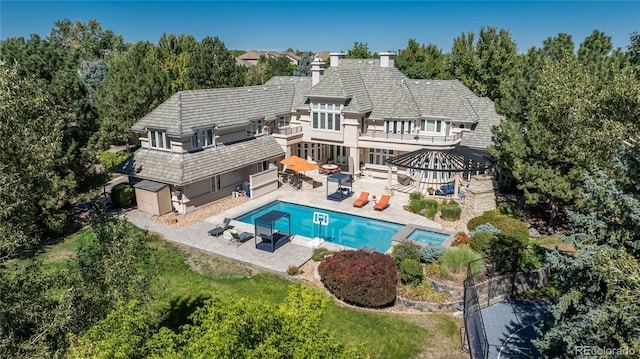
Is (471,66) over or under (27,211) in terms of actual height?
over

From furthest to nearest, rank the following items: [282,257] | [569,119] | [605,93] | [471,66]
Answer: [471,66]
[282,257]
[569,119]
[605,93]

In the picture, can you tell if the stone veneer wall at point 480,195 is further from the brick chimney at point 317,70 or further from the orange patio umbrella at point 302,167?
the brick chimney at point 317,70

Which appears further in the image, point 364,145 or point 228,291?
point 364,145

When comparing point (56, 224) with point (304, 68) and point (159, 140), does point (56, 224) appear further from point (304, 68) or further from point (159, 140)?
point (304, 68)

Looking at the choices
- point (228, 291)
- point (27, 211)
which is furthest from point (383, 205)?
point (27, 211)

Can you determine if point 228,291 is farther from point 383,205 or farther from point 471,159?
point 471,159

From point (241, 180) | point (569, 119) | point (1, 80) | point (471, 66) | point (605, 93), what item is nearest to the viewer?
point (1, 80)
